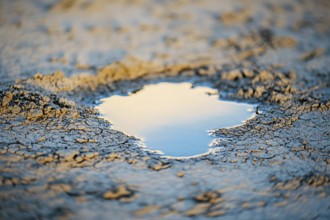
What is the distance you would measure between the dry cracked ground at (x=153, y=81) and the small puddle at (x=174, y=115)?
0.22ft

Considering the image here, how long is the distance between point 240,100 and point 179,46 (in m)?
0.73

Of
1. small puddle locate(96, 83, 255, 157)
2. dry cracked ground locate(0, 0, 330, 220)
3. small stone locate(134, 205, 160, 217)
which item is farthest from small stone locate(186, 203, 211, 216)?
small puddle locate(96, 83, 255, 157)

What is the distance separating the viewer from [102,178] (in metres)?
1.60

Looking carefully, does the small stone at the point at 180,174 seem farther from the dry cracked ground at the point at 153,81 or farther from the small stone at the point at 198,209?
the small stone at the point at 198,209

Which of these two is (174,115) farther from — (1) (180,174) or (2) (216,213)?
(2) (216,213)

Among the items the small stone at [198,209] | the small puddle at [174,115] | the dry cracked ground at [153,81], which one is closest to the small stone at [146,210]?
the dry cracked ground at [153,81]

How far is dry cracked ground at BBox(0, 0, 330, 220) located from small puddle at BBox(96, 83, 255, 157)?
0.07 m

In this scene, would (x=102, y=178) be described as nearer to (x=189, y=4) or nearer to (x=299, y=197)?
(x=299, y=197)

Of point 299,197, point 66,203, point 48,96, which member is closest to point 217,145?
point 299,197

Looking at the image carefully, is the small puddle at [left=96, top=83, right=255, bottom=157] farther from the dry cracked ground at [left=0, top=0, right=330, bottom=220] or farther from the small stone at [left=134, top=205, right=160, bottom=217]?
the small stone at [left=134, top=205, right=160, bottom=217]

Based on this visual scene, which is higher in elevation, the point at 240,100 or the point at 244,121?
the point at 240,100

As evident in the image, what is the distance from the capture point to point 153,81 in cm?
250

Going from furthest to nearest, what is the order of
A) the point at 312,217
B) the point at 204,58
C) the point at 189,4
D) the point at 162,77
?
the point at 189,4 → the point at 204,58 → the point at 162,77 → the point at 312,217

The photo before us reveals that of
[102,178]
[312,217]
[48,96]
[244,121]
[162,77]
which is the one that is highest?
[162,77]
